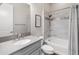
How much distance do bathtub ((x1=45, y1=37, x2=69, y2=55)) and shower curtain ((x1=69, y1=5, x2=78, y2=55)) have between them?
0.08 m

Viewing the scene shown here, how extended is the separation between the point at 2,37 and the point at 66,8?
1.05 metres

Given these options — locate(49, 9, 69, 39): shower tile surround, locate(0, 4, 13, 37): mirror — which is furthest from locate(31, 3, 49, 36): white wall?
locate(0, 4, 13, 37): mirror

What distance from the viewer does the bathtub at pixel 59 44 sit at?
1.32 m

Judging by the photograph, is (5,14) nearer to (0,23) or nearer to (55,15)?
(0,23)

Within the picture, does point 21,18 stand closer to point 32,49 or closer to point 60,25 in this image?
point 32,49

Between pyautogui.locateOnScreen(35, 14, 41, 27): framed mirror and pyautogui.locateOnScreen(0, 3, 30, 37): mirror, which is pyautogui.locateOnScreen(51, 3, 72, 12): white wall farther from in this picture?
pyautogui.locateOnScreen(0, 3, 30, 37): mirror

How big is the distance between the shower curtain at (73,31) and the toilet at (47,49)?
294mm

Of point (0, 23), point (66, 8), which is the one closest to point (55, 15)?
point (66, 8)

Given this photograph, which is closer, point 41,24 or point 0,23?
point 0,23

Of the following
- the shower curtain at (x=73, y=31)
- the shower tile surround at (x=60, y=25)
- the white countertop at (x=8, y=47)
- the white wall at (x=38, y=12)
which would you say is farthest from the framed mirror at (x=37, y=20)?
the shower curtain at (x=73, y=31)

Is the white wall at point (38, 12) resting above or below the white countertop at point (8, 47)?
above

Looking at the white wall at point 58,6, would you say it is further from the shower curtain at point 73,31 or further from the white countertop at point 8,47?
the white countertop at point 8,47

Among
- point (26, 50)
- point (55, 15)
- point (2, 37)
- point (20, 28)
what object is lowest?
point (26, 50)

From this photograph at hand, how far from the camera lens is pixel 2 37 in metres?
1.27
